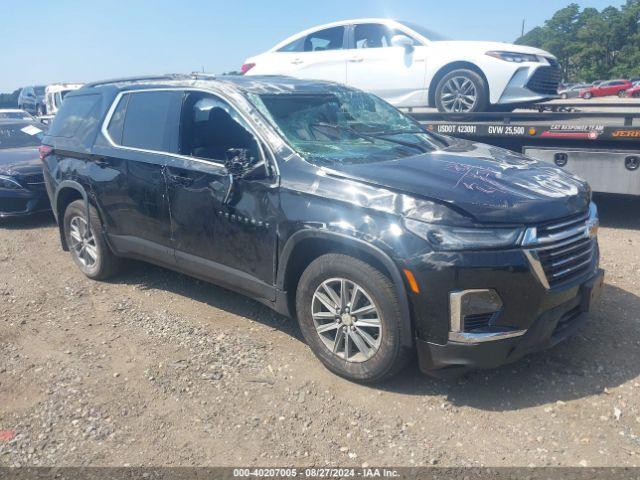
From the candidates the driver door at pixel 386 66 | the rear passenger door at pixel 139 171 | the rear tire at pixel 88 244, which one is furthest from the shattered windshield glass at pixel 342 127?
the driver door at pixel 386 66

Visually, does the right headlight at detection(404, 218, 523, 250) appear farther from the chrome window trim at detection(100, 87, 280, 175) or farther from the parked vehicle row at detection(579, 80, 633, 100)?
the parked vehicle row at detection(579, 80, 633, 100)

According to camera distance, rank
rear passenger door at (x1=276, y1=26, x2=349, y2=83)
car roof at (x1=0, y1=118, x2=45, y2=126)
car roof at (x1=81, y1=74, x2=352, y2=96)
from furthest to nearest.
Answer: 1. car roof at (x1=0, y1=118, x2=45, y2=126)
2. rear passenger door at (x1=276, y1=26, x2=349, y2=83)
3. car roof at (x1=81, y1=74, x2=352, y2=96)

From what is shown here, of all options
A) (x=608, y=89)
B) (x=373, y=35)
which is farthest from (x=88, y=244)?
(x=608, y=89)

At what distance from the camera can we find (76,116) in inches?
218

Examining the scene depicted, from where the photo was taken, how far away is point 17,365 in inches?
154

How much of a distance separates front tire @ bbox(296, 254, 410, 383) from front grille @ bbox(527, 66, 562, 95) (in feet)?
16.7

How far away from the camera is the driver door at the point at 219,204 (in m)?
3.75

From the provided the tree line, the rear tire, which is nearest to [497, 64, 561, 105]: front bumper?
the rear tire

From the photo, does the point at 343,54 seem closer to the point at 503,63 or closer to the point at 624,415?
the point at 503,63

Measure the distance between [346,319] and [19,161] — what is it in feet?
22.1

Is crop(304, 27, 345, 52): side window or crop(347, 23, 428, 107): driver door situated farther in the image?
crop(304, 27, 345, 52): side window

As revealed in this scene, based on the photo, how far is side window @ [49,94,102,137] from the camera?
528cm

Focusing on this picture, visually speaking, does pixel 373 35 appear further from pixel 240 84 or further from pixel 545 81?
pixel 240 84

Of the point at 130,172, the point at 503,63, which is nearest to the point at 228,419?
the point at 130,172
